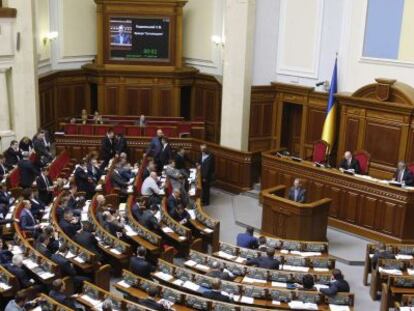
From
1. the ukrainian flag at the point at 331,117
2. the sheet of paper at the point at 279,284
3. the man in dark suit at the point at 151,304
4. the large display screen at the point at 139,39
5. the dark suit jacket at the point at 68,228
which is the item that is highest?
the large display screen at the point at 139,39

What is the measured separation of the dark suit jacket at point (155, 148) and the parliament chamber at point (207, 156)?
0.11 m

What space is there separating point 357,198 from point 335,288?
4755mm

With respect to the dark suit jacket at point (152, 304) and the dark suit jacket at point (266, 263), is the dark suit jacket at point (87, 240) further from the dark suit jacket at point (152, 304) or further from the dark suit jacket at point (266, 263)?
the dark suit jacket at point (266, 263)

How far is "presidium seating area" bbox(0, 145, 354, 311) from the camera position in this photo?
8.80 meters

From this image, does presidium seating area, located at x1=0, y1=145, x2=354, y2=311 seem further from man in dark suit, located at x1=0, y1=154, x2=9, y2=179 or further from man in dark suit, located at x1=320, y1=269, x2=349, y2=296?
man in dark suit, located at x1=0, y1=154, x2=9, y2=179

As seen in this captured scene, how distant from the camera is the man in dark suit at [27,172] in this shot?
46.3 feet

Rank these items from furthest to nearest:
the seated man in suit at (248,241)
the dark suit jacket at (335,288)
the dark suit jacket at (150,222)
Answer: the dark suit jacket at (150,222) → the seated man in suit at (248,241) → the dark suit jacket at (335,288)

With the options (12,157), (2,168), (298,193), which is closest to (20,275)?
(2,168)

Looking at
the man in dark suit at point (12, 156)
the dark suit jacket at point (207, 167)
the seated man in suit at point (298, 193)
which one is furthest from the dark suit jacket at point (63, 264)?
the dark suit jacket at point (207, 167)

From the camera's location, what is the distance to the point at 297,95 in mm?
17469

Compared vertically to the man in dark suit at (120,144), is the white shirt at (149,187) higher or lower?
lower

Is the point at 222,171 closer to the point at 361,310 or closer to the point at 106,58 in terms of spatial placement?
the point at 106,58

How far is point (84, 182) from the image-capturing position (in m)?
13.9

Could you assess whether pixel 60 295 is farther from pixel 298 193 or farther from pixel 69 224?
pixel 298 193
